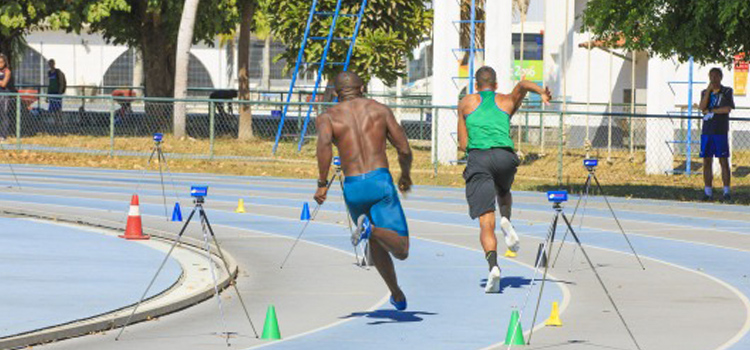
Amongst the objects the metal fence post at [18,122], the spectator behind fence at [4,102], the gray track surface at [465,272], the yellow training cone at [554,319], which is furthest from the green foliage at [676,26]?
the spectator behind fence at [4,102]

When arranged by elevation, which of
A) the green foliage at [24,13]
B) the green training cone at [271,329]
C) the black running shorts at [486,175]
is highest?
the green foliage at [24,13]

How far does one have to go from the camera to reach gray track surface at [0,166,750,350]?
35.1 feet

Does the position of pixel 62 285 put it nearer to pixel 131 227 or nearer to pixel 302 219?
pixel 131 227

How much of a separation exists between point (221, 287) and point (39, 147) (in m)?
20.9

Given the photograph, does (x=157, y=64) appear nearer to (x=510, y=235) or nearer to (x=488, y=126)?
(x=488, y=126)

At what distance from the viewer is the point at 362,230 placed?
11023 mm

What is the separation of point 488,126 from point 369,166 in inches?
101

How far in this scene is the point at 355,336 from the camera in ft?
35.2

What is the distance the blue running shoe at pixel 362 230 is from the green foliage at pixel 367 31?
25975 millimetres

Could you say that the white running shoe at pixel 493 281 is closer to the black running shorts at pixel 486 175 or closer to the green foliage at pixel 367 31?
the black running shorts at pixel 486 175

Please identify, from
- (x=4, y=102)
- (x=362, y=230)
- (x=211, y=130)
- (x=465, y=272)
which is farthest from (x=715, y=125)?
(x=4, y=102)

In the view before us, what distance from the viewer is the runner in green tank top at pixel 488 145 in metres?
13.6

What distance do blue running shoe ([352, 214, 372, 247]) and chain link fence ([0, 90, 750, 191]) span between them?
1784 centimetres

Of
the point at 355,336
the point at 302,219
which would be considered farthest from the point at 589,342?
the point at 302,219
